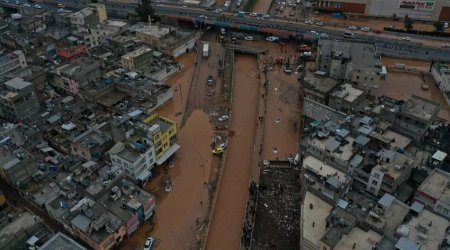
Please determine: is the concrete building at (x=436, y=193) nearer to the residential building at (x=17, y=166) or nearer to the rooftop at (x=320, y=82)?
the rooftop at (x=320, y=82)

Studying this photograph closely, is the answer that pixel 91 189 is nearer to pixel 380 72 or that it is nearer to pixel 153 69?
pixel 153 69

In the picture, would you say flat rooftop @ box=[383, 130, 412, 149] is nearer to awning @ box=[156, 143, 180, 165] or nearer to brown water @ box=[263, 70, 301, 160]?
brown water @ box=[263, 70, 301, 160]

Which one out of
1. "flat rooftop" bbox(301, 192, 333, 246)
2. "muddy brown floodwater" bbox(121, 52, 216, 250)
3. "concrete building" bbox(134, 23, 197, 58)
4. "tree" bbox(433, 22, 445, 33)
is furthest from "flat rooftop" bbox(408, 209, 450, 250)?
"tree" bbox(433, 22, 445, 33)

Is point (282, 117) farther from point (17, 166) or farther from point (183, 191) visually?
point (17, 166)

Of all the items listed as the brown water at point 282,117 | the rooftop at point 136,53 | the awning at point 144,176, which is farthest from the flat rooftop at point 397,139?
the rooftop at point 136,53

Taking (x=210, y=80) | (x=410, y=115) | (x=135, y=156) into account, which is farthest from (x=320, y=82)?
(x=135, y=156)

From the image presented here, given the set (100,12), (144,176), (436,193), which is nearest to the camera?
(436,193)
